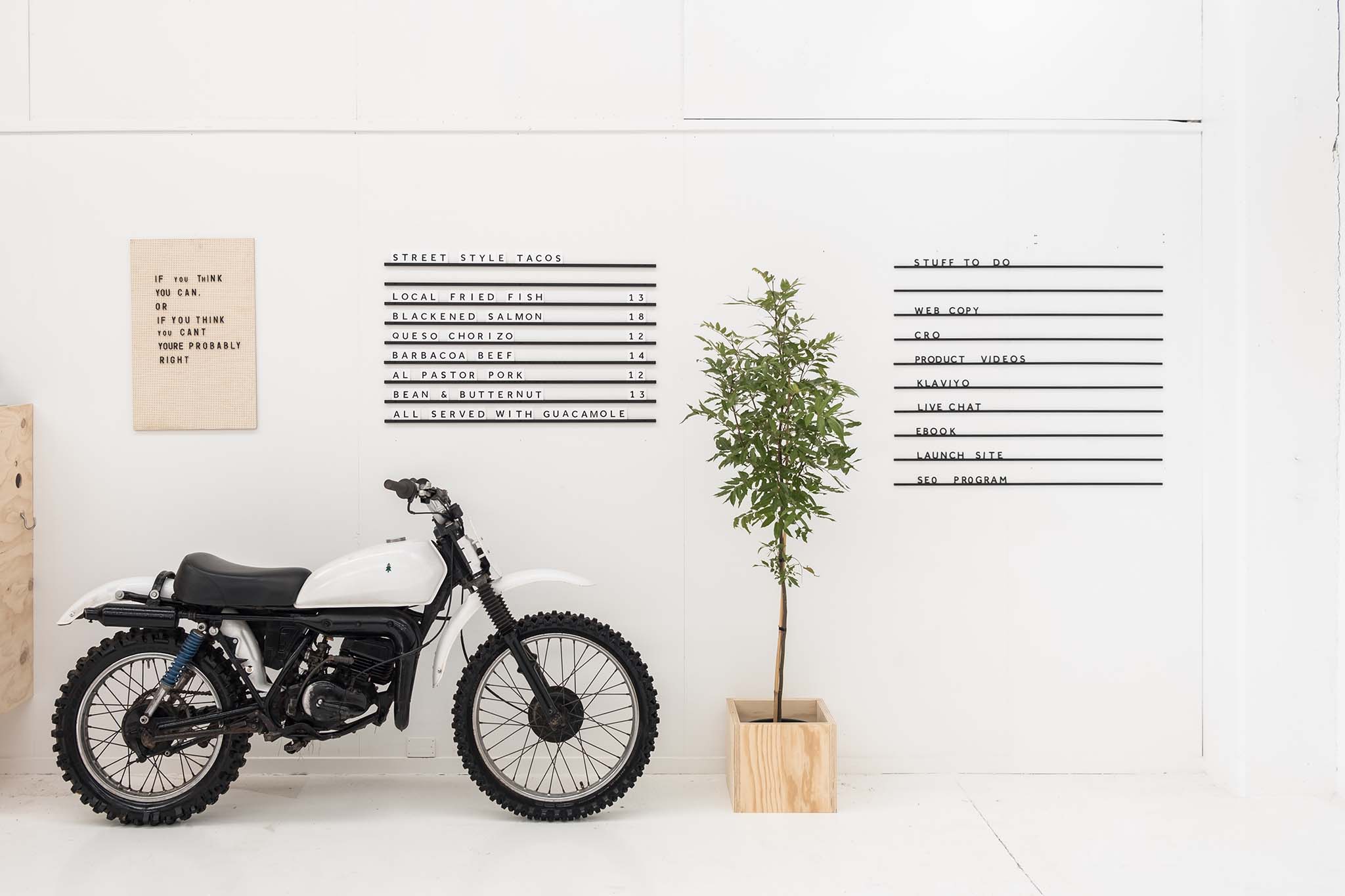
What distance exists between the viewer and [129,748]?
2.84 m

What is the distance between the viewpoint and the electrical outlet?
3.27 metres

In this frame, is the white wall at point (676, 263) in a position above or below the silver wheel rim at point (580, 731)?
above

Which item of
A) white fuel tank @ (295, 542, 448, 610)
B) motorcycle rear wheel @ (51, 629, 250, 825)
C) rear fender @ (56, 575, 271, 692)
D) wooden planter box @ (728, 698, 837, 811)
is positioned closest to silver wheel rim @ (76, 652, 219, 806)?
motorcycle rear wheel @ (51, 629, 250, 825)

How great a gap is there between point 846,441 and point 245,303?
7.02 ft

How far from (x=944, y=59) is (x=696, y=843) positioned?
8.91 ft

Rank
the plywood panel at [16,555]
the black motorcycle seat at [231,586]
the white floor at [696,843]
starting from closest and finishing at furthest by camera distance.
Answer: the white floor at [696,843] < the black motorcycle seat at [231,586] < the plywood panel at [16,555]

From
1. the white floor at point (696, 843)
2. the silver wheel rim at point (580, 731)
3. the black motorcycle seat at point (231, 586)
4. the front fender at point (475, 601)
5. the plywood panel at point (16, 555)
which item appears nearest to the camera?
the white floor at point (696, 843)

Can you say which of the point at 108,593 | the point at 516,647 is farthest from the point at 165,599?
the point at 516,647

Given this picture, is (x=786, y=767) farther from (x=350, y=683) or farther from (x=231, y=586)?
(x=231, y=586)

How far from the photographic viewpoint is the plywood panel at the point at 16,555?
3059 millimetres

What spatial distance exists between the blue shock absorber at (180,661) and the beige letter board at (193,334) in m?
0.78

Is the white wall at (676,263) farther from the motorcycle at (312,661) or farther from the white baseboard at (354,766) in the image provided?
the motorcycle at (312,661)

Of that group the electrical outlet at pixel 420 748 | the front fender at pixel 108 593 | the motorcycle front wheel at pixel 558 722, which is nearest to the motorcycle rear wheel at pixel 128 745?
the front fender at pixel 108 593

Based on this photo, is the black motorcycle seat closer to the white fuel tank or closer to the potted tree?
the white fuel tank
